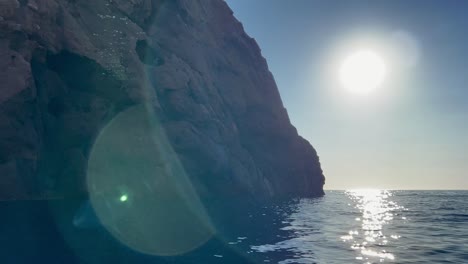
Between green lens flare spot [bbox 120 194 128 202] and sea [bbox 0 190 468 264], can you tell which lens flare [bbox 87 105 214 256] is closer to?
green lens flare spot [bbox 120 194 128 202]

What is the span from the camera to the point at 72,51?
3419cm

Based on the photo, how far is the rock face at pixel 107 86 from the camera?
3020cm

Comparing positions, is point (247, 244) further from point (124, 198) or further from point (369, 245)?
point (124, 198)

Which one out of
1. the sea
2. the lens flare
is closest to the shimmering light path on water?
the sea

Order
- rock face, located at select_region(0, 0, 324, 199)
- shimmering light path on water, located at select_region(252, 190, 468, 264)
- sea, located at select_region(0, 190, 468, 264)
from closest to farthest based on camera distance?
sea, located at select_region(0, 190, 468, 264)
shimmering light path on water, located at select_region(252, 190, 468, 264)
rock face, located at select_region(0, 0, 324, 199)

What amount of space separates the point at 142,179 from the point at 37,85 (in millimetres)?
15211

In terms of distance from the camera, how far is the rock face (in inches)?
1189

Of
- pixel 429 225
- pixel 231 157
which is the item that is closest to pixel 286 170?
pixel 231 157

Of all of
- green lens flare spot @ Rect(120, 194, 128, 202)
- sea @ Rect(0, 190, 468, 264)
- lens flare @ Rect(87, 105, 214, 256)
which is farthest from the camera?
green lens flare spot @ Rect(120, 194, 128, 202)

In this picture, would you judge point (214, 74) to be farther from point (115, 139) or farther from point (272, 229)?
point (272, 229)

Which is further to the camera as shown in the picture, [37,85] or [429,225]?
[37,85]

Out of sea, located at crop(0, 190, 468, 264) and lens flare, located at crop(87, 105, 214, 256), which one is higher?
lens flare, located at crop(87, 105, 214, 256)

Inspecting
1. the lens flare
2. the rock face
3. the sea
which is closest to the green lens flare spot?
the lens flare

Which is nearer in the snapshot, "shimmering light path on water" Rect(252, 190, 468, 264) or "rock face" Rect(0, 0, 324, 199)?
"shimmering light path on water" Rect(252, 190, 468, 264)
